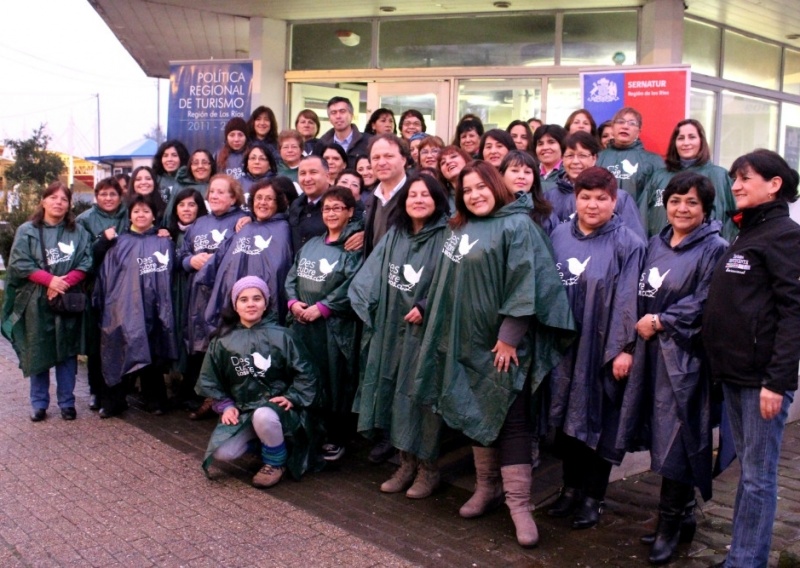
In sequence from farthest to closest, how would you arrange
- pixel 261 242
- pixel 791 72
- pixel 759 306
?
pixel 791 72
pixel 261 242
pixel 759 306

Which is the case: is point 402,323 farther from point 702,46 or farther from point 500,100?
point 702,46

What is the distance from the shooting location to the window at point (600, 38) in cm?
1105

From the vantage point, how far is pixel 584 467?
469 centimetres

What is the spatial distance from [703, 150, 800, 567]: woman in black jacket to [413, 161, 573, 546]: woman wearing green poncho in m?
0.87

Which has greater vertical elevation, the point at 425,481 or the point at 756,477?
the point at 756,477

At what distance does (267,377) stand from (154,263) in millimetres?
1892

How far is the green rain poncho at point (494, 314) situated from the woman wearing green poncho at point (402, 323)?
→ 35cm

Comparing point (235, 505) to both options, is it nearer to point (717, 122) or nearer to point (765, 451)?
point (765, 451)

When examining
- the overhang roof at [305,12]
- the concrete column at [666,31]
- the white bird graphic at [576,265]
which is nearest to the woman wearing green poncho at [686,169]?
the white bird graphic at [576,265]

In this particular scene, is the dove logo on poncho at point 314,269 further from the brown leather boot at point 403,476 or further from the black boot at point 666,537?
the black boot at point 666,537

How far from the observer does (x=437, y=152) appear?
6.43m

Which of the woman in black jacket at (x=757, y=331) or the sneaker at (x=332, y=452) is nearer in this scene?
the woman in black jacket at (x=757, y=331)

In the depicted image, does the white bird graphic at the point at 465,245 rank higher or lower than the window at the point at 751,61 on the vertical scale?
lower

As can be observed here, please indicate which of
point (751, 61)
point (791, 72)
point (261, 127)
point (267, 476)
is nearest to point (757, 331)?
point (267, 476)
